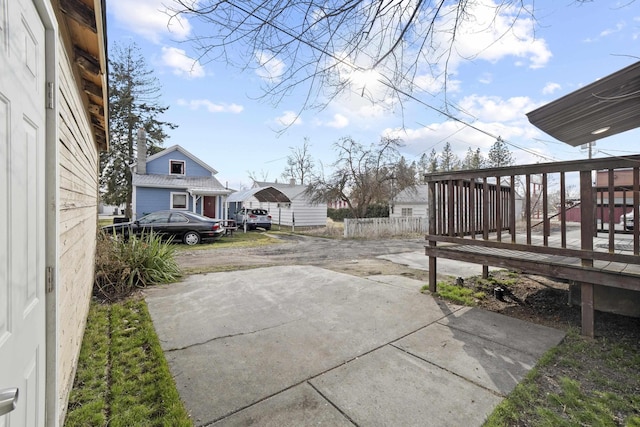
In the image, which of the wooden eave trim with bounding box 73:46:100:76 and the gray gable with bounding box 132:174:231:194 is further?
the gray gable with bounding box 132:174:231:194

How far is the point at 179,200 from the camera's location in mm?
16750

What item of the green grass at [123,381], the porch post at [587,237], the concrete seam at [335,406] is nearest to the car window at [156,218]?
the green grass at [123,381]

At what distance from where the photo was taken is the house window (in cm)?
1658

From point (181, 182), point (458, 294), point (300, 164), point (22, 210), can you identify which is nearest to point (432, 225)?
point (458, 294)

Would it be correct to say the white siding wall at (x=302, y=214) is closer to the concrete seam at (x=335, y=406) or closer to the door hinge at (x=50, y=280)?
the concrete seam at (x=335, y=406)

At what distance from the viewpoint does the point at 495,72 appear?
152 inches

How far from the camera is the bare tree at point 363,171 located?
16.1 metres

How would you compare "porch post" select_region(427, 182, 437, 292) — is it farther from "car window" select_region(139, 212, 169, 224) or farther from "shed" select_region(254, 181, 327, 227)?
"shed" select_region(254, 181, 327, 227)

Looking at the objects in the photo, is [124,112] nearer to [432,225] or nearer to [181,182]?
[181,182]

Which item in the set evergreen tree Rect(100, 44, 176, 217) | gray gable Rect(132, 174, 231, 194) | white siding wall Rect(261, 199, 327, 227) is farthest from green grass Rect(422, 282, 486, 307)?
evergreen tree Rect(100, 44, 176, 217)

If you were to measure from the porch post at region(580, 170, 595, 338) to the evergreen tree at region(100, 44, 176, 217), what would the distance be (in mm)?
19840

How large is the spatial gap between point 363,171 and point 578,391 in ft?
47.9

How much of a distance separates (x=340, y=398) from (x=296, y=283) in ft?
10.8

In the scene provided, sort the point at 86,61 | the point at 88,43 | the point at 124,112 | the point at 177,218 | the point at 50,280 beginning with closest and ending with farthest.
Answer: the point at 50,280 → the point at 88,43 → the point at 86,61 → the point at 177,218 → the point at 124,112
